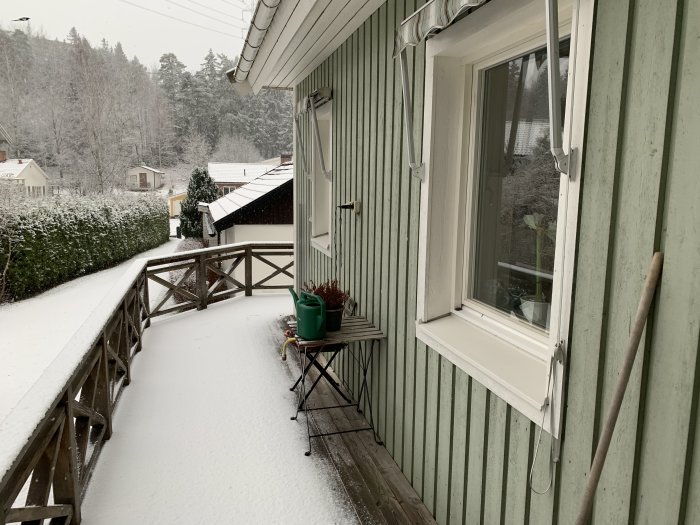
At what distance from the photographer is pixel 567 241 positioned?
1396 mm

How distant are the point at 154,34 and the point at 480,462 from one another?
2588 inches

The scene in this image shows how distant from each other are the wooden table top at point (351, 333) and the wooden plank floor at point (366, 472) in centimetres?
63

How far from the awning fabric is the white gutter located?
1.15 m

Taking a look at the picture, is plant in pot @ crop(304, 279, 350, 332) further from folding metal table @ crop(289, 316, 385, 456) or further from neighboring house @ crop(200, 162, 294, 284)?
neighboring house @ crop(200, 162, 294, 284)

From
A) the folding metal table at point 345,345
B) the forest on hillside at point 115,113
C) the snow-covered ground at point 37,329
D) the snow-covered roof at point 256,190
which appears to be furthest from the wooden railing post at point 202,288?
the forest on hillside at point 115,113

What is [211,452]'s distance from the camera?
9.41 ft

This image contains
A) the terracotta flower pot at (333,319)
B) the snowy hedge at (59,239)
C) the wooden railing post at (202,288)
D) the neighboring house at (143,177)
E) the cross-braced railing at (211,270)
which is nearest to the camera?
the terracotta flower pot at (333,319)

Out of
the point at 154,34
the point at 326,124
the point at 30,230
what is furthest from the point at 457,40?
the point at 154,34

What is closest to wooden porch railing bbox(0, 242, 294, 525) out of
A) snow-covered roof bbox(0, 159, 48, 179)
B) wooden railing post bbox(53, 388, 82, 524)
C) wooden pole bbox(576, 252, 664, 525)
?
wooden railing post bbox(53, 388, 82, 524)

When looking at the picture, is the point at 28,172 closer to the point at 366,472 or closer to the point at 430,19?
the point at 366,472

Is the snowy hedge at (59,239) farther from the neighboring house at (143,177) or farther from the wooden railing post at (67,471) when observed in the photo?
the neighboring house at (143,177)

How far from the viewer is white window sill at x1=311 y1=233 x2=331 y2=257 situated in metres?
4.16

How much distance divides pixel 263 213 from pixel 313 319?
805 centimetres

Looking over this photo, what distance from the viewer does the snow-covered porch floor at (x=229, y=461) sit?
2.34 meters
